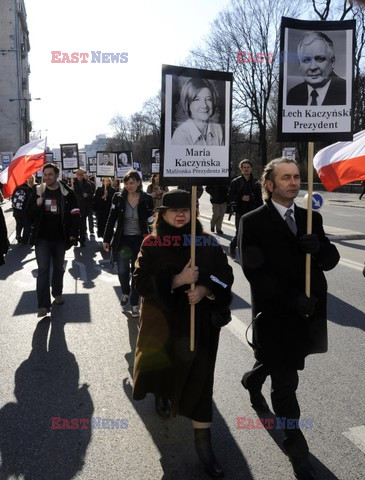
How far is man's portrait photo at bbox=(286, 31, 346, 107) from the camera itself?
357 cm

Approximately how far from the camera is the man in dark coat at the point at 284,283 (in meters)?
3.20

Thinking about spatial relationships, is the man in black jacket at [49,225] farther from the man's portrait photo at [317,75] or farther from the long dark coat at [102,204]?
the long dark coat at [102,204]

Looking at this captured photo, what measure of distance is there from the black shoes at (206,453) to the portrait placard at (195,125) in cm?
166

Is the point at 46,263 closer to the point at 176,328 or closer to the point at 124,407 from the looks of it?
the point at 124,407

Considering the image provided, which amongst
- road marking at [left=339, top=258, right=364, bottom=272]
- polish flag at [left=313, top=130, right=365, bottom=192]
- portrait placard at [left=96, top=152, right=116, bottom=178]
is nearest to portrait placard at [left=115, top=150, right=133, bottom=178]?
portrait placard at [left=96, top=152, right=116, bottom=178]

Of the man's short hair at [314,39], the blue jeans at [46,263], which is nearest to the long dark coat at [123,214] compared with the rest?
the blue jeans at [46,263]

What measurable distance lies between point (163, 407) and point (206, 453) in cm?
77

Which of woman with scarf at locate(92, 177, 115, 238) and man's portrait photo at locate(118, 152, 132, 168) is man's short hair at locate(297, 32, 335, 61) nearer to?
woman with scarf at locate(92, 177, 115, 238)

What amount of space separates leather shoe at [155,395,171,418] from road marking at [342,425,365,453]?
49.4 inches

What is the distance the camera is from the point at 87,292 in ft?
25.7

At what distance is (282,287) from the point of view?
3270 millimetres

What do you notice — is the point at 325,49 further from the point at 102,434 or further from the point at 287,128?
the point at 102,434

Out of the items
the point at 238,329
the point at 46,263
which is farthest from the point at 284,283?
the point at 46,263

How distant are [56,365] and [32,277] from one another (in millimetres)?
4560
